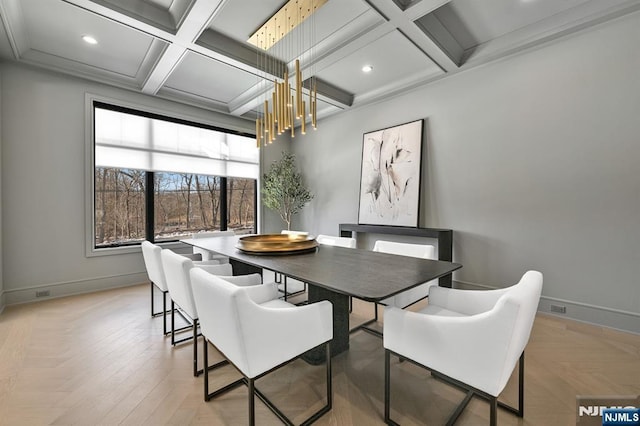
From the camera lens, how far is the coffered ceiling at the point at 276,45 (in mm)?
2322

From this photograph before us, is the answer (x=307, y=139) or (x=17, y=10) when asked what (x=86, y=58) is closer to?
(x=17, y=10)

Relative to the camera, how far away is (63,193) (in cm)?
331

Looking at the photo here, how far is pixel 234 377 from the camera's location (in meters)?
1.79

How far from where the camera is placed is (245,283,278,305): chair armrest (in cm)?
172

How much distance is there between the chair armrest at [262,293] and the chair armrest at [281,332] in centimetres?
52

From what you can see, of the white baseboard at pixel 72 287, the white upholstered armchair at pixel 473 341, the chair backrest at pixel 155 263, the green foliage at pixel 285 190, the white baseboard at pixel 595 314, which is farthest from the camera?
the green foliage at pixel 285 190

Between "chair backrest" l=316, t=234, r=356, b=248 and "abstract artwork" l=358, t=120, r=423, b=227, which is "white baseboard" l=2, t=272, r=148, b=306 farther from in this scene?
"abstract artwork" l=358, t=120, r=423, b=227

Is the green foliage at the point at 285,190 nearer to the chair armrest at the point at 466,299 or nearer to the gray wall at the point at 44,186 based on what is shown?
the gray wall at the point at 44,186

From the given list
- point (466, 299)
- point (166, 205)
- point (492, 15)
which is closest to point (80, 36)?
point (166, 205)

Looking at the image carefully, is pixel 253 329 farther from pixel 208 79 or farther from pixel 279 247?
pixel 208 79

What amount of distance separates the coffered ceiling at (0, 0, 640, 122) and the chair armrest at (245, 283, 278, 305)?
2.29m

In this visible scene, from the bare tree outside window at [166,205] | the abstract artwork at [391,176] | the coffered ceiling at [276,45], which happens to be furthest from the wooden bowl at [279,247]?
the bare tree outside window at [166,205]

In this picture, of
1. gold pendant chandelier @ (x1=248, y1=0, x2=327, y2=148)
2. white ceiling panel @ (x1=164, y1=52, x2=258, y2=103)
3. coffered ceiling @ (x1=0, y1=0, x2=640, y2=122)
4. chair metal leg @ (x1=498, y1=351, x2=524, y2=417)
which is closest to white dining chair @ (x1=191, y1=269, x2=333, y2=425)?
chair metal leg @ (x1=498, y1=351, x2=524, y2=417)

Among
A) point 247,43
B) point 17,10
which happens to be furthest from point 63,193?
point 247,43
